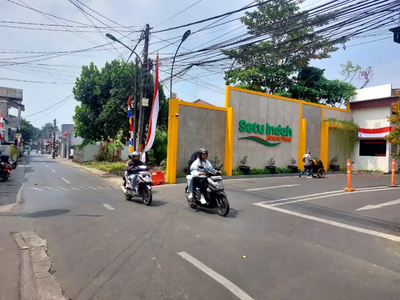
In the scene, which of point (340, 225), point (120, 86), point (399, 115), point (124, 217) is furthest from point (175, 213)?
point (120, 86)

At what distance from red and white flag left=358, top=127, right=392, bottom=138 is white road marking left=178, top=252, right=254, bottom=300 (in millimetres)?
21249

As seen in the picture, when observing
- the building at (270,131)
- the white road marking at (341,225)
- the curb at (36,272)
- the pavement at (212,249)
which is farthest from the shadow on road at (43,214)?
the building at (270,131)

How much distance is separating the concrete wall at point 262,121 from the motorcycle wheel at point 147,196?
342 inches

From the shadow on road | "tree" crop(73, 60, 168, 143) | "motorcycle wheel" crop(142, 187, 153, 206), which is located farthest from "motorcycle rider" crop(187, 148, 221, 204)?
"tree" crop(73, 60, 168, 143)

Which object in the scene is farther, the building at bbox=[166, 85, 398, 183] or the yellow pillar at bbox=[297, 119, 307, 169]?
the yellow pillar at bbox=[297, 119, 307, 169]

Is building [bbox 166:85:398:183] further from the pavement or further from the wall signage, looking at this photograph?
the pavement

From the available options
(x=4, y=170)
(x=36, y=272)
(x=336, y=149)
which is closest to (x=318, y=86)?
(x=336, y=149)

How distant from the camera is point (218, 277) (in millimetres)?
4004

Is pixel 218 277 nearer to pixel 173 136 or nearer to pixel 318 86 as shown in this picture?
pixel 173 136

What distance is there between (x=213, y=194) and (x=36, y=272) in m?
4.50

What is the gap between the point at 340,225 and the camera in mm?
6891

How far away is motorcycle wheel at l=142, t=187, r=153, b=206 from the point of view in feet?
29.1

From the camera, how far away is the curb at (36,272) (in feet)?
11.7

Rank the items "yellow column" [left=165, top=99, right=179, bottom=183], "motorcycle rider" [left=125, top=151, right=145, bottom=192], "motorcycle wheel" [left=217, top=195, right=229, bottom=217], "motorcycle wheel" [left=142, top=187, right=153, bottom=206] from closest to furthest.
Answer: "motorcycle wheel" [left=217, top=195, right=229, bottom=217] < "motorcycle wheel" [left=142, top=187, right=153, bottom=206] < "motorcycle rider" [left=125, top=151, right=145, bottom=192] < "yellow column" [left=165, top=99, right=179, bottom=183]
